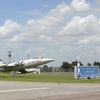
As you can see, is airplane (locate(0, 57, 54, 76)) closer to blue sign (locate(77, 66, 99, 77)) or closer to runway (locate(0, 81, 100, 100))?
blue sign (locate(77, 66, 99, 77))

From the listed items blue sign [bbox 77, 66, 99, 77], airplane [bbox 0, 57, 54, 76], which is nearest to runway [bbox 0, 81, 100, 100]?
blue sign [bbox 77, 66, 99, 77]

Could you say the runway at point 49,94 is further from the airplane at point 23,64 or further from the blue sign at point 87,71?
the airplane at point 23,64

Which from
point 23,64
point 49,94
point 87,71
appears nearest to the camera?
point 49,94

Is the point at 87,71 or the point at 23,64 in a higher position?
the point at 23,64

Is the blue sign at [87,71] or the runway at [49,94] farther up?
the blue sign at [87,71]

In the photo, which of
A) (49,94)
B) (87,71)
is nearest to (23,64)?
(87,71)

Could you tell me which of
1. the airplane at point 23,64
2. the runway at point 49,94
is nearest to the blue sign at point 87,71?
the airplane at point 23,64

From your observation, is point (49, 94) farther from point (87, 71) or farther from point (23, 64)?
point (23, 64)

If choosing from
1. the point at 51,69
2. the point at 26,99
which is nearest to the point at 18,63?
the point at 51,69

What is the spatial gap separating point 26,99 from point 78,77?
3866 centimetres

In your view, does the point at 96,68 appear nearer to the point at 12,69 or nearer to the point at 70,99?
the point at 12,69

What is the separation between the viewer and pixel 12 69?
8681 centimetres

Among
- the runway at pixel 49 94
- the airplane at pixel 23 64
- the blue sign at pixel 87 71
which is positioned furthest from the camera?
the airplane at pixel 23 64

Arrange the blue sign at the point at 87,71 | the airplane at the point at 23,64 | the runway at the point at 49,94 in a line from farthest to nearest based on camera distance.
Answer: the airplane at the point at 23,64
the blue sign at the point at 87,71
the runway at the point at 49,94
